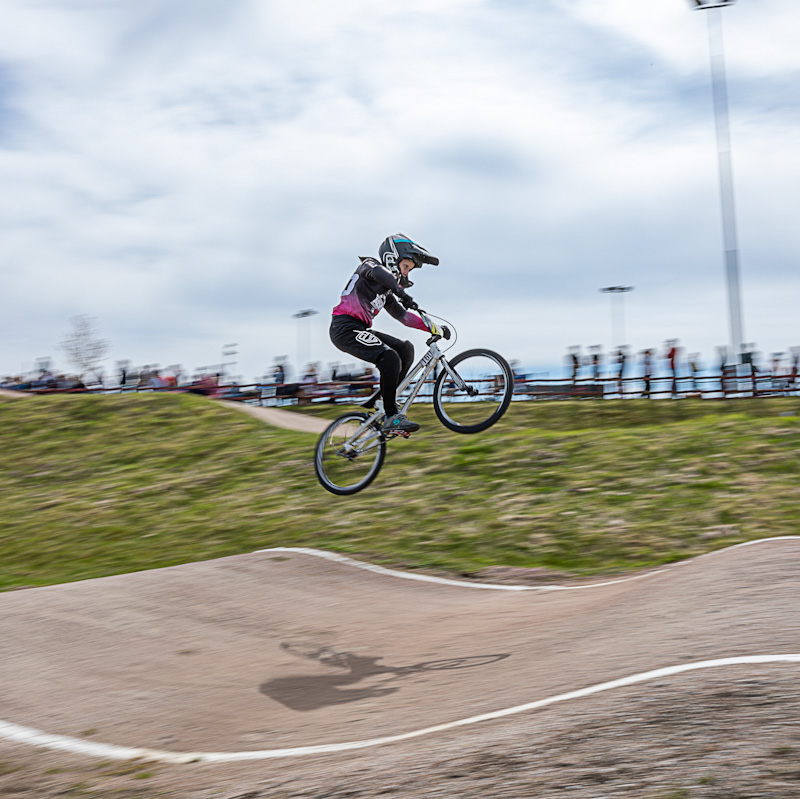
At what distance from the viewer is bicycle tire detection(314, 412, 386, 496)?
34.7ft

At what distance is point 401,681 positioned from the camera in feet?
20.2

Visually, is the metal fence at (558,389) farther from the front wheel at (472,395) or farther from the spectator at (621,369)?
the front wheel at (472,395)

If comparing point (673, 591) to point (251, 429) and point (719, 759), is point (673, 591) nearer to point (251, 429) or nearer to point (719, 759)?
point (719, 759)

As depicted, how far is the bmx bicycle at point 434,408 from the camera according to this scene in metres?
9.27

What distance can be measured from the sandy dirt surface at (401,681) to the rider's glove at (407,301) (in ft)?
11.0

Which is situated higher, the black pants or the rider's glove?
the rider's glove

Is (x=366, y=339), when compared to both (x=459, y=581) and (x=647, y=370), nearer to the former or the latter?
(x=459, y=581)

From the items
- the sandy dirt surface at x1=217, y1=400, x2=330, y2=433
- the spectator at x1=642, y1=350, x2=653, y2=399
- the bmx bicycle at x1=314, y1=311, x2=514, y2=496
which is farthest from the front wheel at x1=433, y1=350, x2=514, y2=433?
the spectator at x1=642, y1=350, x2=653, y2=399

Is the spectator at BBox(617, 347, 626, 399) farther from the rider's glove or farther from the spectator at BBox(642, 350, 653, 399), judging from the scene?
the rider's glove

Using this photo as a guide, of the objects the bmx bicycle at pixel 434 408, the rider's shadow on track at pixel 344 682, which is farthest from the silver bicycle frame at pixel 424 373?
the rider's shadow on track at pixel 344 682

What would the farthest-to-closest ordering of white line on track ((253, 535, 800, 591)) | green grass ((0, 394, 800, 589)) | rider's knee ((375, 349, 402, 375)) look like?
green grass ((0, 394, 800, 589)), rider's knee ((375, 349, 402, 375)), white line on track ((253, 535, 800, 591))

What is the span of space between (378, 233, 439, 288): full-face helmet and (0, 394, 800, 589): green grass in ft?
13.2

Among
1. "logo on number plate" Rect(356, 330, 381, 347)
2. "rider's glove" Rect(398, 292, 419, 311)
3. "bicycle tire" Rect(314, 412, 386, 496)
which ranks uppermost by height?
"rider's glove" Rect(398, 292, 419, 311)

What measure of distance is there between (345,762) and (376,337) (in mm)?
5986
